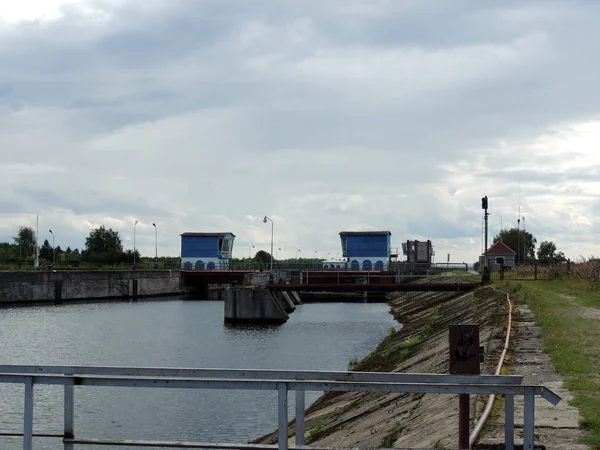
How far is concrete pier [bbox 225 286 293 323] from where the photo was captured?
5562cm

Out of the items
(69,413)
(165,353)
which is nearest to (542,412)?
(69,413)

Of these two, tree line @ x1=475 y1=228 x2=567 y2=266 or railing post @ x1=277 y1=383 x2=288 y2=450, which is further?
tree line @ x1=475 y1=228 x2=567 y2=266

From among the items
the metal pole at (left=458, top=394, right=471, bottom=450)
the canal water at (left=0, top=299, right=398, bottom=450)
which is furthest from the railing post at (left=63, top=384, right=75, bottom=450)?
the canal water at (left=0, top=299, right=398, bottom=450)

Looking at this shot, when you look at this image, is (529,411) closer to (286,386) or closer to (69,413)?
(286,386)

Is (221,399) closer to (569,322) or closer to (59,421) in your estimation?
(59,421)

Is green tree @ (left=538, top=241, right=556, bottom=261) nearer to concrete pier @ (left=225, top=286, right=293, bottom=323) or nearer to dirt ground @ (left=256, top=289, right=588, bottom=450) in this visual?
concrete pier @ (left=225, top=286, right=293, bottom=323)

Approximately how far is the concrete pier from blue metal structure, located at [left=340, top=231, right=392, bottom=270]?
41578 millimetres

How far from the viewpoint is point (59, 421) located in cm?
2069

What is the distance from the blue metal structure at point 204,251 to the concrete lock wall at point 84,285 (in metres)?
9.89

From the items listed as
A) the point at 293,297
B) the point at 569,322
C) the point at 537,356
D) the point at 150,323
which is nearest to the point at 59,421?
the point at 537,356

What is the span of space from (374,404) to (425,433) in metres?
5.15

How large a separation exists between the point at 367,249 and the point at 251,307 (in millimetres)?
43781

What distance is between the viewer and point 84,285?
82.0 metres

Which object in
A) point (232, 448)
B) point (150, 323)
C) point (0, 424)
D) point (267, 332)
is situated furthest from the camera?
point (150, 323)
